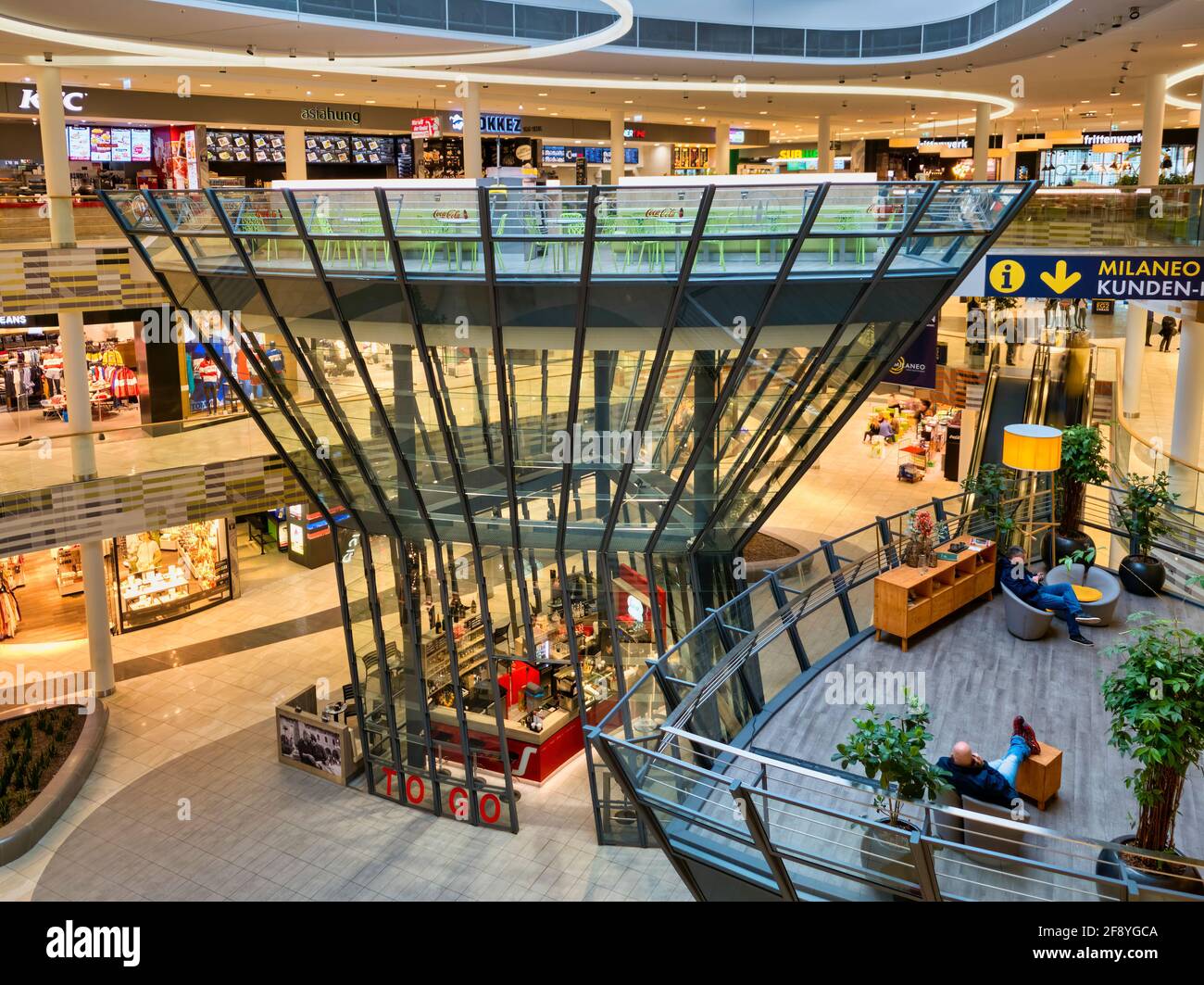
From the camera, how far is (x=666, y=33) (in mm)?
24219

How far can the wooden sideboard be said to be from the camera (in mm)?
11930

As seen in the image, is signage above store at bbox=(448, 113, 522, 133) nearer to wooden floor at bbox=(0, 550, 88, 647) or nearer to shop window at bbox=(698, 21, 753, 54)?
shop window at bbox=(698, 21, 753, 54)

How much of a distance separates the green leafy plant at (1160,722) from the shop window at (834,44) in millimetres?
22649

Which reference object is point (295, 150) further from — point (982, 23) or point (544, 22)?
point (982, 23)

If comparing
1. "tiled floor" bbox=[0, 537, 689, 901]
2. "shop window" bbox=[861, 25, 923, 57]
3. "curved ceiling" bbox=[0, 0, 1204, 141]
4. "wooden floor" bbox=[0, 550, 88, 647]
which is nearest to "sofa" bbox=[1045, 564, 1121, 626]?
"tiled floor" bbox=[0, 537, 689, 901]

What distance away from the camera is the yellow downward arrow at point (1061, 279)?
71.0 feet

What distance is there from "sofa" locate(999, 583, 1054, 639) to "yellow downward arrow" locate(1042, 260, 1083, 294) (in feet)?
38.2

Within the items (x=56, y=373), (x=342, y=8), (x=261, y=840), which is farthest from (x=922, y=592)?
(x=56, y=373)

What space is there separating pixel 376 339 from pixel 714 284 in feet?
15.3

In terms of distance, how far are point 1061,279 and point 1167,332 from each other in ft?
79.5

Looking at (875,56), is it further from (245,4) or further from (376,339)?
(376,339)

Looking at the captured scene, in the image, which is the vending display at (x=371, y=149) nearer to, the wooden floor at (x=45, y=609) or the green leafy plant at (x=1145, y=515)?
the wooden floor at (x=45, y=609)

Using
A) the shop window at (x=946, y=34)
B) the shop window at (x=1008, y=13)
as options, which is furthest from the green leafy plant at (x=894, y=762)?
the shop window at (x=946, y=34)
